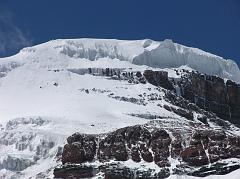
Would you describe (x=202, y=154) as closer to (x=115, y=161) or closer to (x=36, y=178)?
(x=115, y=161)

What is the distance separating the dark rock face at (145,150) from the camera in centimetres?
15838

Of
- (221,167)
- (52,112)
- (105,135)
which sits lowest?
(221,167)

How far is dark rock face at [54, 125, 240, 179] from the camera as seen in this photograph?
15838 cm

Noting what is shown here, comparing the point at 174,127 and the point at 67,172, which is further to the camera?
the point at 174,127

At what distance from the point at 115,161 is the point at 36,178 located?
48.4 ft

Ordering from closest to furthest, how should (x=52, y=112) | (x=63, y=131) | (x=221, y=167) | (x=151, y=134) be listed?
1. (x=221, y=167)
2. (x=151, y=134)
3. (x=63, y=131)
4. (x=52, y=112)

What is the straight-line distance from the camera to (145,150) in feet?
542


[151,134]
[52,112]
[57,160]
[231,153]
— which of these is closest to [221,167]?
[231,153]

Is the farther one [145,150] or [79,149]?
[79,149]

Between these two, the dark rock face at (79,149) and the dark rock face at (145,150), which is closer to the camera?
the dark rock face at (145,150)

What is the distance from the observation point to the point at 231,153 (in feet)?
Result: 520

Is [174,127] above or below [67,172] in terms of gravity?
above

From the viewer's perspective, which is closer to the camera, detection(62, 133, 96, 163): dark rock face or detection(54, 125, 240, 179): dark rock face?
detection(54, 125, 240, 179): dark rock face

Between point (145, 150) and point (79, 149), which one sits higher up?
point (79, 149)
